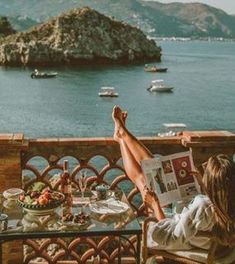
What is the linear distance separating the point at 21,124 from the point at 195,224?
5934 cm

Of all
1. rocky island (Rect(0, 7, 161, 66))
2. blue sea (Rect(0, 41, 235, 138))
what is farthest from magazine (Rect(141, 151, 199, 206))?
rocky island (Rect(0, 7, 161, 66))

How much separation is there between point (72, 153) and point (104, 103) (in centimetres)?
7186

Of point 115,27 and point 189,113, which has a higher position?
point 115,27

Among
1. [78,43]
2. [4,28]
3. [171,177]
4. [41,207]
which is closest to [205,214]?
[171,177]

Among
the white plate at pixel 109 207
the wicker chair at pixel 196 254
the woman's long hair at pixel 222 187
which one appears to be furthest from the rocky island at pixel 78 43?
the woman's long hair at pixel 222 187

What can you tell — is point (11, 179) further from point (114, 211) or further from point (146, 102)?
point (146, 102)

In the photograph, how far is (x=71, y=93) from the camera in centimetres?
8500

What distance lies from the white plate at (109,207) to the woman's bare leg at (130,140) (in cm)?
57

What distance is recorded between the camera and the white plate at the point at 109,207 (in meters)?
4.61

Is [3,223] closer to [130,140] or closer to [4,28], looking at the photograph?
[130,140]

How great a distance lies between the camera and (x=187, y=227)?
3799 mm

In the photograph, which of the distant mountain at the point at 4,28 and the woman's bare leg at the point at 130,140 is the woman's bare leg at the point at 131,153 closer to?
the woman's bare leg at the point at 130,140

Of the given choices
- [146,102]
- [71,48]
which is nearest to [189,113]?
[146,102]

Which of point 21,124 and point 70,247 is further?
point 21,124
